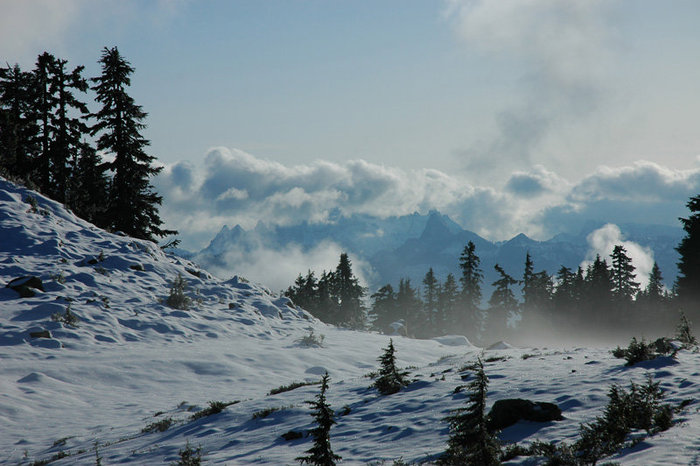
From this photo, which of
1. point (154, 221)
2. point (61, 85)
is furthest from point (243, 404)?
point (61, 85)

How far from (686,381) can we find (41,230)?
81.0 feet

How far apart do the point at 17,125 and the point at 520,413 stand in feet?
115

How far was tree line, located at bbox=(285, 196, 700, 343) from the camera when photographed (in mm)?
54500

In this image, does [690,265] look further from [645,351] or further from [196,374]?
[196,374]

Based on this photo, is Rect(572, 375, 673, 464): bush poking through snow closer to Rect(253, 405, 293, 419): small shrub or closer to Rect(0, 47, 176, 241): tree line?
Rect(253, 405, 293, 419): small shrub

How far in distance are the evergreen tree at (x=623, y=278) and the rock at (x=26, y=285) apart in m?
56.6

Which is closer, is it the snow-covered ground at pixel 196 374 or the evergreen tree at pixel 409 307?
the snow-covered ground at pixel 196 374

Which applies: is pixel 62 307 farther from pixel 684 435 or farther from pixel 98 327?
pixel 684 435

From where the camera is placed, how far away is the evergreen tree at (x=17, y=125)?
97.1 ft

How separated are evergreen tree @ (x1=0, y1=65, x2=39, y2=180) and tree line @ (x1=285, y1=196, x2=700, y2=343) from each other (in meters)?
30.4

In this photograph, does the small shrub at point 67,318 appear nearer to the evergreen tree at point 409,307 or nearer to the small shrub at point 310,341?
the small shrub at point 310,341

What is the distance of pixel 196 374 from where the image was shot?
48.7 feet

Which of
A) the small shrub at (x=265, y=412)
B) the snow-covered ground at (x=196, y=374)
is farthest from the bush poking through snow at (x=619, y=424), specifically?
the small shrub at (x=265, y=412)

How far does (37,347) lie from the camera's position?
1457 centimetres
